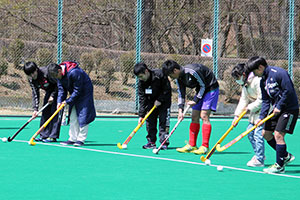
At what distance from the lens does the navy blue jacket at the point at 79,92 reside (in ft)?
37.0

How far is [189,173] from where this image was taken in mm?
8477

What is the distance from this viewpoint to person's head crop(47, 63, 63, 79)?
11.1m

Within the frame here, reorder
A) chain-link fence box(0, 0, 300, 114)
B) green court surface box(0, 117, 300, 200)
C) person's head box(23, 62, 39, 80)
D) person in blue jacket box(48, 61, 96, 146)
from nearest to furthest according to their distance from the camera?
green court surface box(0, 117, 300, 200)
person in blue jacket box(48, 61, 96, 146)
person's head box(23, 62, 39, 80)
chain-link fence box(0, 0, 300, 114)

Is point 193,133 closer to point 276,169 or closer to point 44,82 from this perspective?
point 276,169

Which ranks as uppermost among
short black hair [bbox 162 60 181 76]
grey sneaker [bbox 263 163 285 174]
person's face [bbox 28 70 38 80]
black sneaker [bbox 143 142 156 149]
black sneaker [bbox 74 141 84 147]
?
short black hair [bbox 162 60 181 76]

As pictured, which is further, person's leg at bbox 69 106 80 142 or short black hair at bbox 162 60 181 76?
person's leg at bbox 69 106 80 142

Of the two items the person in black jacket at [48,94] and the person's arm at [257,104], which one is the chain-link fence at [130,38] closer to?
the person in black jacket at [48,94]

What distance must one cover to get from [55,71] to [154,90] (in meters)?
1.65

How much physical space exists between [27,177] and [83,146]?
3386 millimetres

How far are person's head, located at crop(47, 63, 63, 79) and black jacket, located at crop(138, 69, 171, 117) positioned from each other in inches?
53.2

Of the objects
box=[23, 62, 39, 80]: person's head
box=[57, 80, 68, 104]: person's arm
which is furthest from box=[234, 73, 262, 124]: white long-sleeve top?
box=[23, 62, 39, 80]: person's head

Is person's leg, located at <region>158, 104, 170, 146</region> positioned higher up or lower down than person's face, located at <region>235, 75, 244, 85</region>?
lower down

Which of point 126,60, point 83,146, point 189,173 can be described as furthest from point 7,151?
point 126,60

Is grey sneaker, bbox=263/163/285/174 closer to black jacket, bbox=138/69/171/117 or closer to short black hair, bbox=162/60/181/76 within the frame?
short black hair, bbox=162/60/181/76
